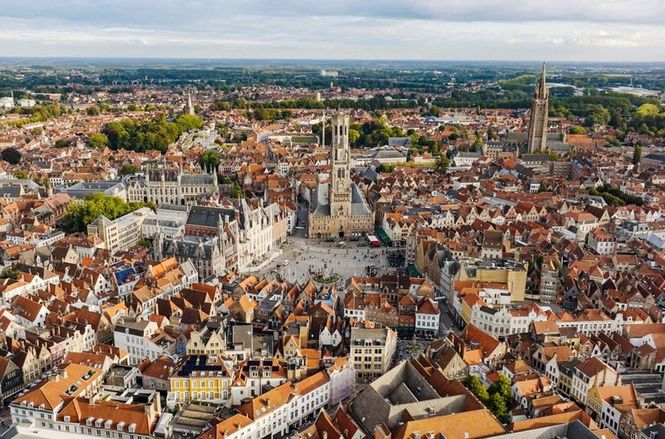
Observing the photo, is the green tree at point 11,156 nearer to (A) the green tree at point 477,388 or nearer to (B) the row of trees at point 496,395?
(A) the green tree at point 477,388

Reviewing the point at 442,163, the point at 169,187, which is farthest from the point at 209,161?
the point at 442,163

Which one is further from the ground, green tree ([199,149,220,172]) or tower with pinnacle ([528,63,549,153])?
tower with pinnacle ([528,63,549,153])

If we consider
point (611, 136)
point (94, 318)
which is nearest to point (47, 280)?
point (94, 318)

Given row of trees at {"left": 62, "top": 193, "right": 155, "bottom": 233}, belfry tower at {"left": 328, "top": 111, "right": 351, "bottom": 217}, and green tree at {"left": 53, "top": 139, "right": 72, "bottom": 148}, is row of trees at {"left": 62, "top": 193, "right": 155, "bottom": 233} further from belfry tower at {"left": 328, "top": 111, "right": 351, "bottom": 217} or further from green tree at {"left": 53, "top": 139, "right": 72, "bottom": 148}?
green tree at {"left": 53, "top": 139, "right": 72, "bottom": 148}

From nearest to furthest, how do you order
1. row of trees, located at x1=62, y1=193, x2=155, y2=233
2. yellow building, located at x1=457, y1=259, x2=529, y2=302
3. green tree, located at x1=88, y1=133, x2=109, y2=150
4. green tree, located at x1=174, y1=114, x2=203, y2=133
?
yellow building, located at x1=457, y1=259, x2=529, y2=302 → row of trees, located at x1=62, y1=193, x2=155, y2=233 → green tree, located at x1=88, y1=133, x2=109, y2=150 → green tree, located at x1=174, y1=114, x2=203, y2=133

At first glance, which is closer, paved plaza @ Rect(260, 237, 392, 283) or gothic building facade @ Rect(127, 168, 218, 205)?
paved plaza @ Rect(260, 237, 392, 283)

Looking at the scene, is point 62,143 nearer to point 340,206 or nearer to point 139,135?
point 139,135

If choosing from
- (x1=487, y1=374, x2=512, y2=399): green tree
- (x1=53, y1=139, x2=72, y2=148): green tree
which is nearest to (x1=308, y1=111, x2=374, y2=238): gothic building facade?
(x1=487, y1=374, x2=512, y2=399): green tree
